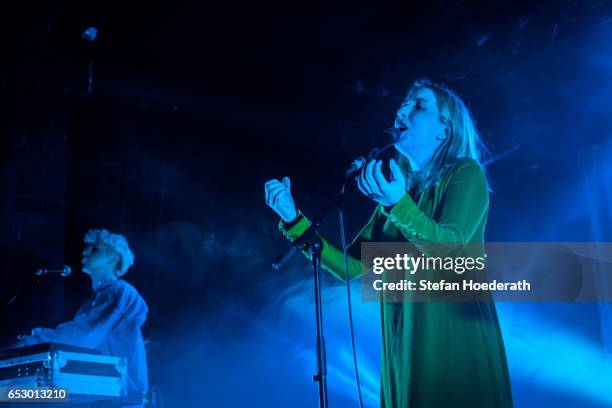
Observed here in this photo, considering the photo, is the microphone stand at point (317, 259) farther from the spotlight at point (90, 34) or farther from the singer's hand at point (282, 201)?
the spotlight at point (90, 34)

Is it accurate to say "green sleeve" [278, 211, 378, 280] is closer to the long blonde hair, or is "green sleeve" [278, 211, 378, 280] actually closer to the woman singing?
the woman singing

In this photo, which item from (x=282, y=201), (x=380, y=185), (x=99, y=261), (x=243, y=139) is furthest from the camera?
(x=243, y=139)

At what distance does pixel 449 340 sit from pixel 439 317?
101 mm

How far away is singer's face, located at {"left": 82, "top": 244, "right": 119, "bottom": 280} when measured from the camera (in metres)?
4.07

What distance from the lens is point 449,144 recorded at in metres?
3.25

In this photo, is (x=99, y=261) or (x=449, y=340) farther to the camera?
(x=99, y=261)

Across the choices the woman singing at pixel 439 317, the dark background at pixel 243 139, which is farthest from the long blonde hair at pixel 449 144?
the dark background at pixel 243 139

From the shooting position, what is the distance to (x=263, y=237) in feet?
13.3

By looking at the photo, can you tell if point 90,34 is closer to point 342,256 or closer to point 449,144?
point 342,256

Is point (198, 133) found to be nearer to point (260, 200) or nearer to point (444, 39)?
point (260, 200)

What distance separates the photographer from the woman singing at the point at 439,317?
281 cm

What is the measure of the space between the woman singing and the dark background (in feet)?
1.79

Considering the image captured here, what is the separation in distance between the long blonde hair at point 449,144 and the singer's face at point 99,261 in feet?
6.01

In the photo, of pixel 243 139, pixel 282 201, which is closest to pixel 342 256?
pixel 282 201
